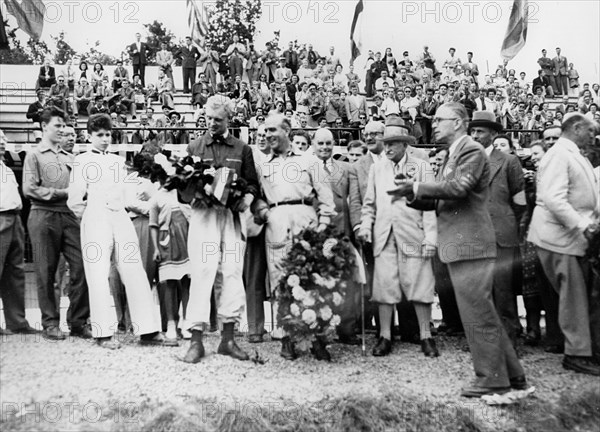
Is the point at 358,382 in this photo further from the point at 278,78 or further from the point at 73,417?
the point at 278,78

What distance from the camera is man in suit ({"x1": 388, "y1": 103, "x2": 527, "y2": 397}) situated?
5867 mm

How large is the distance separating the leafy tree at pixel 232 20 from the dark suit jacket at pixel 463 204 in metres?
36.2

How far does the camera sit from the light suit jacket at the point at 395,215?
7.28m

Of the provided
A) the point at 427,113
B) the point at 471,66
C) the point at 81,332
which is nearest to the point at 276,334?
the point at 81,332

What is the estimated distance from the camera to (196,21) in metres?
24.1

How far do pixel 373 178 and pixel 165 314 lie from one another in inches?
109

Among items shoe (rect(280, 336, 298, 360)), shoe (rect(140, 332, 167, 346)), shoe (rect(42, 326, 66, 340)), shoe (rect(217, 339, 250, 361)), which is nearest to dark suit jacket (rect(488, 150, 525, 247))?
shoe (rect(280, 336, 298, 360))

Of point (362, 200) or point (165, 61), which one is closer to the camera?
point (362, 200)

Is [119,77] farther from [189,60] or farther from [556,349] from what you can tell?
[556,349]

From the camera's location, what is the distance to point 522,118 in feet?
65.8

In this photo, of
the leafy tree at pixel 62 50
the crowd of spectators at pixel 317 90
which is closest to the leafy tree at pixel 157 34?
the leafy tree at pixel 62 50

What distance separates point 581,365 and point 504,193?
183cm

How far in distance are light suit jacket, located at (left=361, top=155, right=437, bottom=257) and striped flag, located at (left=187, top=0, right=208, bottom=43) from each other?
17.4 m

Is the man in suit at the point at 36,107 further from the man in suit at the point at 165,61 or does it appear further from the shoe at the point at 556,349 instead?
the shoe at the point at 556,349
